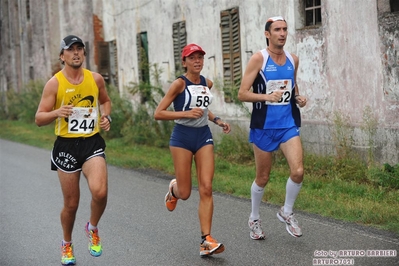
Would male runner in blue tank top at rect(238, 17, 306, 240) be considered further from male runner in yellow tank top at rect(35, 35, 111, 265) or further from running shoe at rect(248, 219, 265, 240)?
male runner in yellow tank top at rect(35, 35, 111, 265)

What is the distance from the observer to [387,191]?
10547mm

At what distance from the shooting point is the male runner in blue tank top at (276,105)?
7723 millimetres

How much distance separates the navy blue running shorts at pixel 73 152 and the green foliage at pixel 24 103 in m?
22.7

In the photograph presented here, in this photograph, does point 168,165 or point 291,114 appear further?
point 168,165

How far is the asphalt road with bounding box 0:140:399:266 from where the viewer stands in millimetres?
7211

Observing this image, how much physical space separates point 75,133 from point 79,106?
0.24 meters

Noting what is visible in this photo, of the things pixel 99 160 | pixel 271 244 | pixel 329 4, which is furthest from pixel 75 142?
pixel 329 4

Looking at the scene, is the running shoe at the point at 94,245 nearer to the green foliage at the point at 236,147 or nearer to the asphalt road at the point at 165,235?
the asphalt road at the point at 165,235

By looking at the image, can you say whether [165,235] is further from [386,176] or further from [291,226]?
[386,176]

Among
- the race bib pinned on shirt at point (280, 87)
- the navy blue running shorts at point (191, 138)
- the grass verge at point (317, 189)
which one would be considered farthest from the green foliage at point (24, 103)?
the race bib pinned on shirt at point (280, 87)

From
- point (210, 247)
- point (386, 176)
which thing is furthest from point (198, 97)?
point (386, 176)

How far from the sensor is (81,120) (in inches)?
285

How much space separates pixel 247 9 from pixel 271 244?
30.4 ft

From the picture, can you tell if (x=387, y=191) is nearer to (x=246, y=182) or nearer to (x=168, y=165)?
(x=246, y=182)
